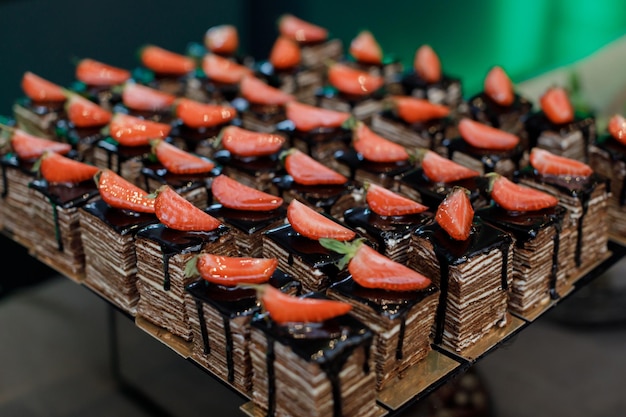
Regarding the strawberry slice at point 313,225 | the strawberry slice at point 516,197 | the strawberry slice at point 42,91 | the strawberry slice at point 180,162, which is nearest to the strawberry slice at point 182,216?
the strawberry slice at point 313,225

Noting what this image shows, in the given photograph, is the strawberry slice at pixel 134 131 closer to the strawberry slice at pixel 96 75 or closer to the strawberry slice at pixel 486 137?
the strawberry slice at pixel 96 75

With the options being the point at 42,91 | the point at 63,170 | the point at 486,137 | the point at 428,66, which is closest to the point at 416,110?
the point at 486,137

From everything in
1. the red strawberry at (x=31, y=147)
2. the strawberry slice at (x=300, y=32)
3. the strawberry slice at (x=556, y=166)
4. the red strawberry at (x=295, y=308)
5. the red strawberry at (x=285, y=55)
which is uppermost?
the strawberry slice at (x=300, y=32)

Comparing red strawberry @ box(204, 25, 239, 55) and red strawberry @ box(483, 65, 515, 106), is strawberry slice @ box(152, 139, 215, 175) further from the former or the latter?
red strawberry @ box(204, 25, 239, 55)

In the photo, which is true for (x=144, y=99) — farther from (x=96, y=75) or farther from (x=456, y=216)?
(x=456, y=216)

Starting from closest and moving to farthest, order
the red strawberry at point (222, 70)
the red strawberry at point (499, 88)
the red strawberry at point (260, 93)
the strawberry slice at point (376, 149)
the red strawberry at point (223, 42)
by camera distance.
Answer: the strawberry slice at point (376, 149) < the red strawberry at point (499, 88) < the red strawberry at point (260, 93) < the red strawberry at point (222, 70) < the red strawberry at point (223, 42)

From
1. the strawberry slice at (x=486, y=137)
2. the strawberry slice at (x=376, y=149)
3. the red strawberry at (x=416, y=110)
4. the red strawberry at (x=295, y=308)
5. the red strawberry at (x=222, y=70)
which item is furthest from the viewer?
the red strawberry at (x=222, y=70)

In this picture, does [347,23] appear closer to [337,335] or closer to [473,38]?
[473,38]

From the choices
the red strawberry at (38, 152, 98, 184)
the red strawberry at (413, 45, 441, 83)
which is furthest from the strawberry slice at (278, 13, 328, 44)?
the red strawberry at (38, 152, 98, 184)
